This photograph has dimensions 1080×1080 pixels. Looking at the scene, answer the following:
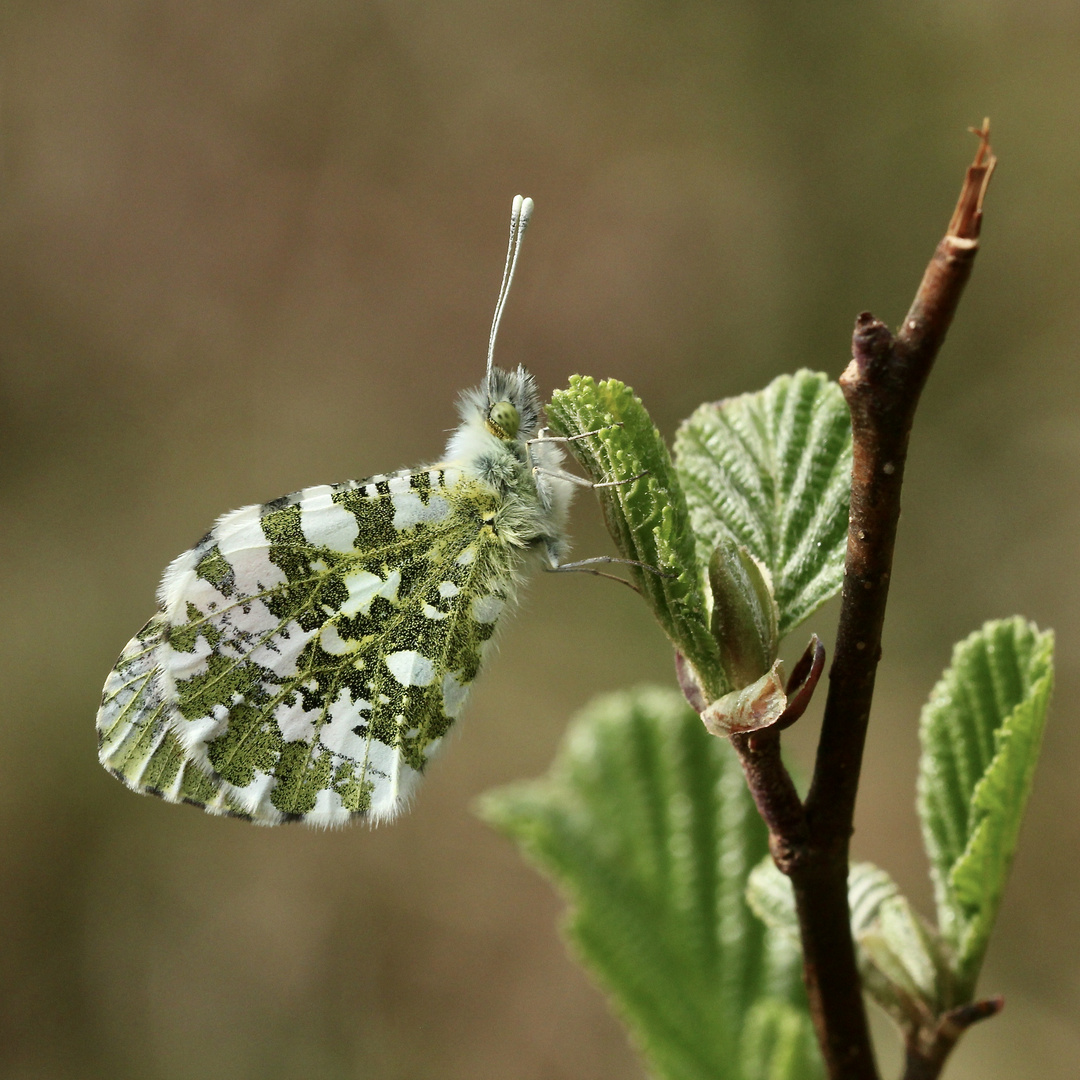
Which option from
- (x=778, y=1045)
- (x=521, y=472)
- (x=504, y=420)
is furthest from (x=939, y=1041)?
(x=504, y=420)

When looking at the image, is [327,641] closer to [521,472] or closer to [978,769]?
[521,472]

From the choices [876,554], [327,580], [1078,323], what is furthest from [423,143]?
[876,554]

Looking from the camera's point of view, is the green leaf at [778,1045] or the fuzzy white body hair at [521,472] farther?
the fuzzy white body hair at [521,472]

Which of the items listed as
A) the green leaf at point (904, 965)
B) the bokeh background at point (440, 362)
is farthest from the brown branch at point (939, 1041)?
the bokeh background at point (440, 362)

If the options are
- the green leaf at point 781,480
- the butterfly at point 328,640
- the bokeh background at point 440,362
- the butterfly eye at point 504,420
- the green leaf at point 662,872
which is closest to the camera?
the green leaf at point 781,480

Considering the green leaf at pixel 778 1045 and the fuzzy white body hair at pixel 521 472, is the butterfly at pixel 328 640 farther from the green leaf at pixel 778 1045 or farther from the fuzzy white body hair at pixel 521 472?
the green leaf at pixel 778 1045

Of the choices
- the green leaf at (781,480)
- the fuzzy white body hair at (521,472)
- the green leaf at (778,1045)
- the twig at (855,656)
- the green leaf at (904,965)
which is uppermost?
the fuzzy white body hair at (521,472)

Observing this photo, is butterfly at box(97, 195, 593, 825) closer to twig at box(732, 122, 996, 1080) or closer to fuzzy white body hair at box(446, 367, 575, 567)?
fuzzy white body hair at box(446, 367, 575, 567)
